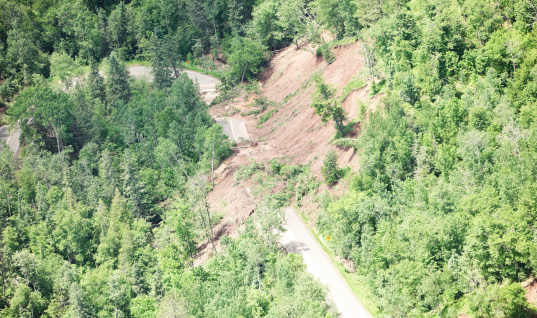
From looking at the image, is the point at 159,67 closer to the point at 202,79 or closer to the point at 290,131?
the point at 202,79

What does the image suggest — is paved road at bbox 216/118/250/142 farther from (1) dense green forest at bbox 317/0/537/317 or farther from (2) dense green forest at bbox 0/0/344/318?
(1) dense green forest at bbox 317/0/537/317

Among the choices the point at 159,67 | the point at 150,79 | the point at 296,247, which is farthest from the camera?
the point at 150,79

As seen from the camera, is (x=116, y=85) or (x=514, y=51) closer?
(x=514, y=51)

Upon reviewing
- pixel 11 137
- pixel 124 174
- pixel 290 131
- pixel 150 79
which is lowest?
pixel 124 174

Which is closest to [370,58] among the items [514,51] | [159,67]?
[514,51]

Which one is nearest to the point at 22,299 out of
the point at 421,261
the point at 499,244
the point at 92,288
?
the point at 92,288

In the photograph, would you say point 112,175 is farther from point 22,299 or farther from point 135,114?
point 22,299

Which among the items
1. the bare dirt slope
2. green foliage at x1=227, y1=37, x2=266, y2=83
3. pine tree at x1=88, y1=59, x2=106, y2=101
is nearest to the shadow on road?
the bare dirt slope
